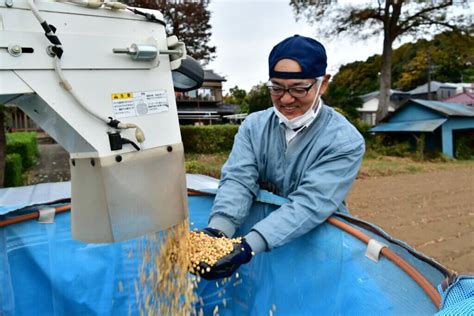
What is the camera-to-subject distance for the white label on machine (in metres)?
1.37

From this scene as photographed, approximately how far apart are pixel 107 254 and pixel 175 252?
29.0 inches

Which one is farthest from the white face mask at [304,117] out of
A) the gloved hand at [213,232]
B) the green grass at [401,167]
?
the green grass at [401,167]

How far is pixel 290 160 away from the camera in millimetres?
1942

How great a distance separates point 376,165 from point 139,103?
12.0 metres

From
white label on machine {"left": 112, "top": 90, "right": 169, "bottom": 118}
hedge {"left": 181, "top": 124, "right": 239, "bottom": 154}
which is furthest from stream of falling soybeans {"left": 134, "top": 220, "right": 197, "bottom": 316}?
hedge {"left": 181, "top": 124, "right": 239, "bottom": 154}

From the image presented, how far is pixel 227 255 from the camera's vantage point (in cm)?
160

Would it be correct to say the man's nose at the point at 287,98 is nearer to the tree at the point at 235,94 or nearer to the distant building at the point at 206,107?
the distant building at the point at 206,107

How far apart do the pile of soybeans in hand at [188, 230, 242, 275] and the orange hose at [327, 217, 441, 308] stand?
409 mm

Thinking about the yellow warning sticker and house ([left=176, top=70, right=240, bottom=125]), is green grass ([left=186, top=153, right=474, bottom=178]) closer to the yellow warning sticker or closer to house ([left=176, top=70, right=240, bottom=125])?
the yellow warning sticker

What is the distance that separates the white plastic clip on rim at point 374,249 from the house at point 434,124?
49.1ft

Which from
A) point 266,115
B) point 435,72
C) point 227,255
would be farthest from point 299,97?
point 435,72

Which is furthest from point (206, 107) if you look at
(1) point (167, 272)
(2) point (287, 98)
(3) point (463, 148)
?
(1) point (167, 272)

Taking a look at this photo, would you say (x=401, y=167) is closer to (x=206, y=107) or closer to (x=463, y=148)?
(x=463, y=148)

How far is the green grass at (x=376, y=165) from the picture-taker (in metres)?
9.98
